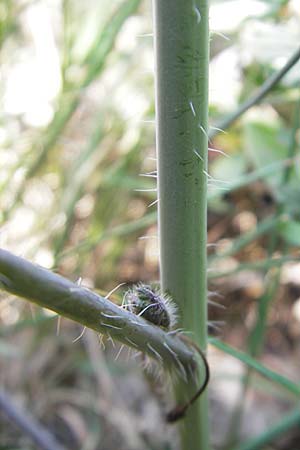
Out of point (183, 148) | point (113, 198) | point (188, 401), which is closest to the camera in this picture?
point (183, 148)

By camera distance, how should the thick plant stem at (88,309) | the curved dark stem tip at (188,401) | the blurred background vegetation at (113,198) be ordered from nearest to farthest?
the thick plant stem at (88,309) → the curved dark stem tip at (188,401) → the blurred background vegetation at (113,198)

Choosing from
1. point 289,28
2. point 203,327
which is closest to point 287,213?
point 289,28

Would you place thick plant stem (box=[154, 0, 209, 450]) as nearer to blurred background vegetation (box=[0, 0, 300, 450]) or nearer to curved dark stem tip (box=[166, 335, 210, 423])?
curved dark stem tip (box=[166, 335, 210, 423])

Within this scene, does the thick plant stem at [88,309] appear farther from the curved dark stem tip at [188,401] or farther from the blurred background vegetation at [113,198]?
the blurred background vegetation at [113,198]

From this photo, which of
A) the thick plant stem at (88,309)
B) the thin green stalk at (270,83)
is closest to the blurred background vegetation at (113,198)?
the thin green stalk at (270,83)

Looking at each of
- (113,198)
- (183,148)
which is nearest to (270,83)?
(183,148)

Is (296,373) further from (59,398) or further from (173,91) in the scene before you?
(173,91)

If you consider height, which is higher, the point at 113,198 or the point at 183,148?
the point at 183,148

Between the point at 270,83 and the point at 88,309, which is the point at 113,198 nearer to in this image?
the point at 270,83
